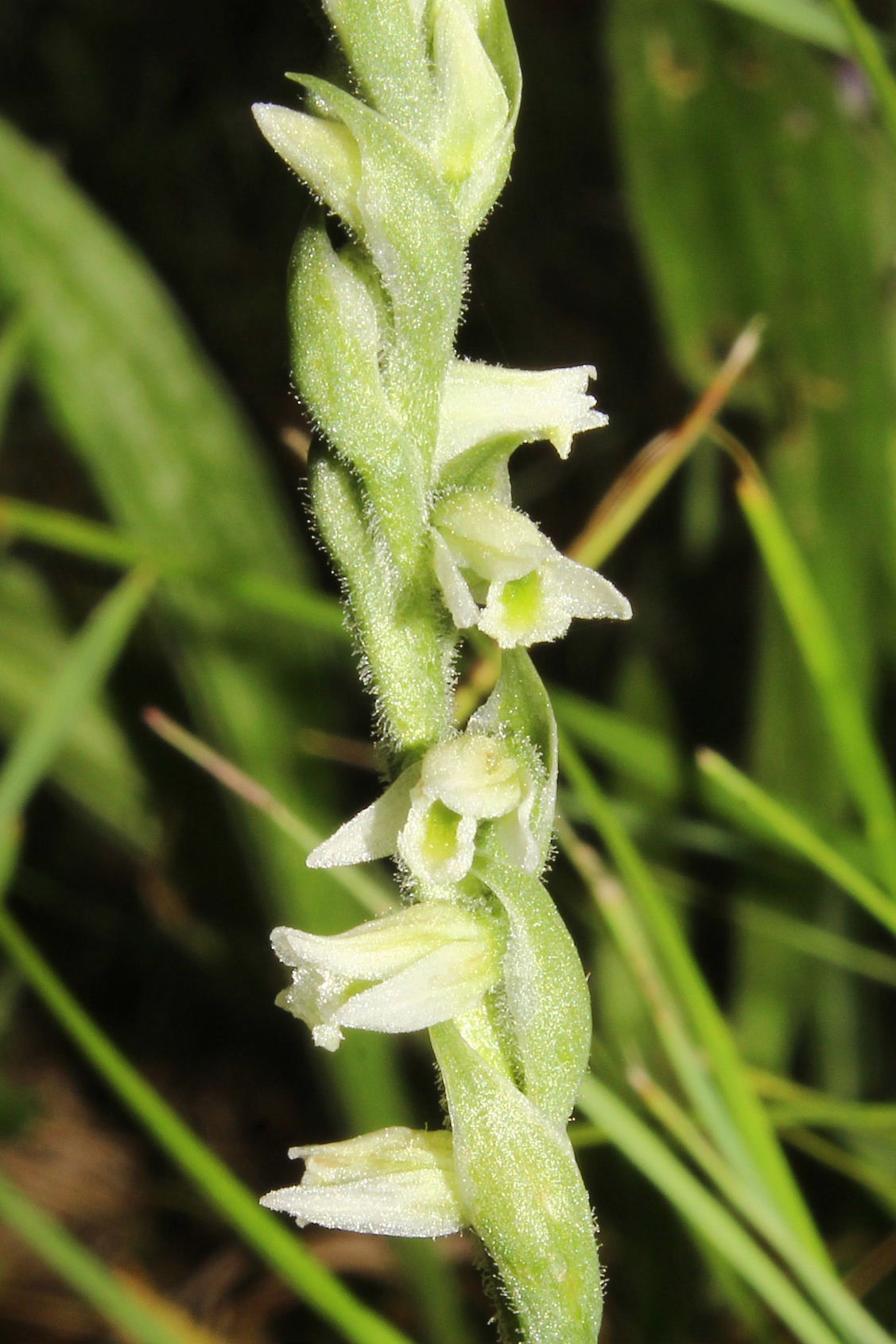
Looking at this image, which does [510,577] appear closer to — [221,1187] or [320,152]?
[320,152]

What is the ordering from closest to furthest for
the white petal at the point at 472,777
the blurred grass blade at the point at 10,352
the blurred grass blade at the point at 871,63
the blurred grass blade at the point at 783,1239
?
the white petal at the point at 472,777, the blurred grass blade at the point at 783,1239, the blurred grass blade at the point at 871,63, the blurred grass blade at the point at 10,352

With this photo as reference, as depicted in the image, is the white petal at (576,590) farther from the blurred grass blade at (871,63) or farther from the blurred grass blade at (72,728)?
the blurred grass blade at (72,728)

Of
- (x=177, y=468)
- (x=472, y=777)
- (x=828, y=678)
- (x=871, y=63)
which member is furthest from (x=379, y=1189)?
(x=177, y=468)

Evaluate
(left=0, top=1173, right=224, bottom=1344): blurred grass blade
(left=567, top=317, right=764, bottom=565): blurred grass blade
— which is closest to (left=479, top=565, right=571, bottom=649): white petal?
(left=567, top=317, right=764, bottom=565): blurred grass blade

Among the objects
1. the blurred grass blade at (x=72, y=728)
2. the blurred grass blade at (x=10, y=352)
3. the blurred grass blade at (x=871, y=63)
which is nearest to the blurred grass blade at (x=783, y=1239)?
the blurred grass blade at (x=871, y=63)

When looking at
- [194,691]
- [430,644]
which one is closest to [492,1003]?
[430,644]

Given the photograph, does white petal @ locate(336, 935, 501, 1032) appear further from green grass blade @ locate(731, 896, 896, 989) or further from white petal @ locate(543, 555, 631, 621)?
green grass blade @ locate(731, 896, 896, 989)
